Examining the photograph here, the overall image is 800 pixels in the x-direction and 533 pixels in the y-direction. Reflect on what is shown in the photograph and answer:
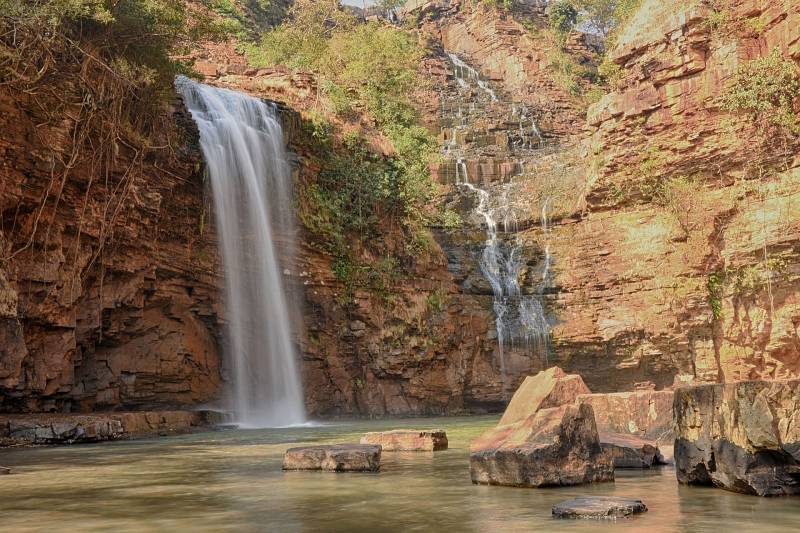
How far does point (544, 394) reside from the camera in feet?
34.4

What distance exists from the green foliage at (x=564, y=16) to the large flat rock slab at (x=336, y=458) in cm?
5076

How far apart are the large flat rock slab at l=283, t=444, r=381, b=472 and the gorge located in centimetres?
52

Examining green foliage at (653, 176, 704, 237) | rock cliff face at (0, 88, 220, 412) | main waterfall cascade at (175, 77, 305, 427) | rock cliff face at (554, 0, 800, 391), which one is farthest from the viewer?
green foliage at (653, 176, 704, 237)

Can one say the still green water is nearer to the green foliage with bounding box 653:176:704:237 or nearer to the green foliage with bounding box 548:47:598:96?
the green foliage with bounding box 653:176:704:237

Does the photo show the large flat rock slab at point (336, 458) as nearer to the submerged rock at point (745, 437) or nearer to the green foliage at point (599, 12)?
the submerged rock at point (745, 437)

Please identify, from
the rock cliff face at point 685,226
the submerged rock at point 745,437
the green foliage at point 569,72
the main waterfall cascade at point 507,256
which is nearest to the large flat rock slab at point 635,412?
the submerged rock at point 745,437

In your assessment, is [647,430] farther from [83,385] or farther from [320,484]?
[83,385]

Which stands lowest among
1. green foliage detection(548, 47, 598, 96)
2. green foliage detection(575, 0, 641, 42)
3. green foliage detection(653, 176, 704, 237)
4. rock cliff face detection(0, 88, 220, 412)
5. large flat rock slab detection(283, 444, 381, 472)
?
large flat rock slab detection(283, 444, 381, 472)

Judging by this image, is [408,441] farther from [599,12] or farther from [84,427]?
[599,12]

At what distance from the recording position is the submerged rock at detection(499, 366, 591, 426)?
10.4 metres

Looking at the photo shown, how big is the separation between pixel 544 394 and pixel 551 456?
3.74 metres

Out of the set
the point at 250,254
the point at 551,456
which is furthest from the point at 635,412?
the point at 250,254

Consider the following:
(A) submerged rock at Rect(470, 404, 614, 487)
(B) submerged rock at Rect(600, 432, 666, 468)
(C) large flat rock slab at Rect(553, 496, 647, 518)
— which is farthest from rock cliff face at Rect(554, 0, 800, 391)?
(C) large flat rock slab at Rect(553, 496, 647, 518)

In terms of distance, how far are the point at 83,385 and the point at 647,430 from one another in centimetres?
1558
